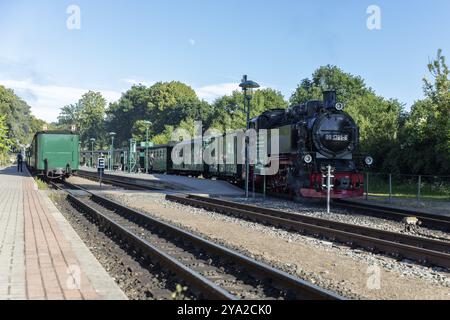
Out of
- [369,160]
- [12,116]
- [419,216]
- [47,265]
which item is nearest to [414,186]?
[369,160]

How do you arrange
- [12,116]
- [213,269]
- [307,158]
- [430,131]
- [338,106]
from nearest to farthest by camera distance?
[213,269] < [307,158] < [338,106] < [430,131] < [12,116]

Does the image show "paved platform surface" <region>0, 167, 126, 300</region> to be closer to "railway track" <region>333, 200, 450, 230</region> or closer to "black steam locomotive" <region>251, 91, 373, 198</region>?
"railway track" <region>333, 200, 450, 230</region>

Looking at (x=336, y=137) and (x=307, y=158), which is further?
(x=336, y=137)

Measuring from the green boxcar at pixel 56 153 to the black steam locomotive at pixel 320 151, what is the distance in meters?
15.1

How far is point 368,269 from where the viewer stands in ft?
25.2

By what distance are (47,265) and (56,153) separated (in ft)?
79.4

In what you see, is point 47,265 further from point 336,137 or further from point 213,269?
point 336,137

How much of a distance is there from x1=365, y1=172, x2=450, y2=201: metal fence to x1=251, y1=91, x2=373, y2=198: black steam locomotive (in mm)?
2242

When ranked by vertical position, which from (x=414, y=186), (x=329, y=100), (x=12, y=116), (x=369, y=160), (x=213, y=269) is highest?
(x=12, y=116)

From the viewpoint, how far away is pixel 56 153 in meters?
29.7

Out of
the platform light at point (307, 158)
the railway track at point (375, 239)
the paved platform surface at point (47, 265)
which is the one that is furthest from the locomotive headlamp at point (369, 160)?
the paved platform surface at point (47, 265)

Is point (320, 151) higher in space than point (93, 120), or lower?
lower
